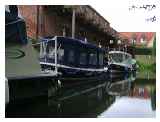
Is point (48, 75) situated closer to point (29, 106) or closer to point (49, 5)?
point (29, 106)

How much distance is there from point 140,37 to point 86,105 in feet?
4.88

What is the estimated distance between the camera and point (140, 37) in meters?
7.44

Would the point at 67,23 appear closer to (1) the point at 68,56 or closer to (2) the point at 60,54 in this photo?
(2) the point at 60,54

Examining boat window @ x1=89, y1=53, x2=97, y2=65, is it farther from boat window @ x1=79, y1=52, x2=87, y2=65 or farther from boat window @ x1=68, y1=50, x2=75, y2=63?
boat window @ x1=68, y1=50, x2=75, y2=63

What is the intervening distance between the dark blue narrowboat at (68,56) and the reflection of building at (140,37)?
4.99 feet

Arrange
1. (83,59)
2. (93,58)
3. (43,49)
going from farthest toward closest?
(93,58) → (83,59) → (43,49)

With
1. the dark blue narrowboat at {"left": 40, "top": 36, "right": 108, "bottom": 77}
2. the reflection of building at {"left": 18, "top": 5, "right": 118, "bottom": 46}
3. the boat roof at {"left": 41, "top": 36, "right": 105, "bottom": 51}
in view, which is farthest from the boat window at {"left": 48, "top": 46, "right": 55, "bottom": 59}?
the reflection of building at {"left": 18, "top": 5, "right": 118, "bottom": 46}

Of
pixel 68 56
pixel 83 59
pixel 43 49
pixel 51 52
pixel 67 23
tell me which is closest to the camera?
pixel 67 23

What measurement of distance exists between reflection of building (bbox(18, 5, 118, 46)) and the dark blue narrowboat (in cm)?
23

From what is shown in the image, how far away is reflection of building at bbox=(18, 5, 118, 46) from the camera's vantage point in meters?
7.16

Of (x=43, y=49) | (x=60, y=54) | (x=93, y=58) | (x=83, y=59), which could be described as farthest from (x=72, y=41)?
(x=93, y=58)

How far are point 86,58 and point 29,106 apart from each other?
3681 millimetres

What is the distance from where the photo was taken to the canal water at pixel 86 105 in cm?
→ 656

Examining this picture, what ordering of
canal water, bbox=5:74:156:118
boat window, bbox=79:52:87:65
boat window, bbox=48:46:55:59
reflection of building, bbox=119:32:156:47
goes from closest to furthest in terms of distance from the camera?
canal water, bbox=5:74:156:118, reflection of building, bbox=119:32:156:47, boat window, bbox=48:46:55:59, boat window, bbox=79:52:87:65
